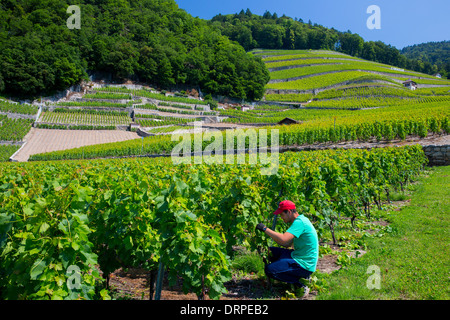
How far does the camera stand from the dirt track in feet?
123

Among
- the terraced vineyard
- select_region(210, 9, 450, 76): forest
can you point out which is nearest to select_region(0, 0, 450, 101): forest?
the terraced vineyard

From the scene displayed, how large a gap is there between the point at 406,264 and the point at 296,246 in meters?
2.32

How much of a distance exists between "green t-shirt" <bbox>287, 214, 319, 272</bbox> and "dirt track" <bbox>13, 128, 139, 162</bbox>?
37.6m

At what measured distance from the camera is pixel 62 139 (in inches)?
1672

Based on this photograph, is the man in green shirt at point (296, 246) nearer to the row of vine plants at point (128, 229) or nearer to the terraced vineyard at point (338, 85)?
the row of vine plants at point (128, 229)

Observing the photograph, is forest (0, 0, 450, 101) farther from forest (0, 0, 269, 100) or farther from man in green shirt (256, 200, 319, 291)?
man in green shirt (256, 200, 319, 291)

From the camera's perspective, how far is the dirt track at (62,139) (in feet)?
123

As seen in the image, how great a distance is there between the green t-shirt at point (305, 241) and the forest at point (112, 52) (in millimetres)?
70071

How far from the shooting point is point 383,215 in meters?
8.66

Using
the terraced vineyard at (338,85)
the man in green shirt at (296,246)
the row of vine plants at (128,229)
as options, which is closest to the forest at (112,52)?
the terraced vineyard at (338,85)

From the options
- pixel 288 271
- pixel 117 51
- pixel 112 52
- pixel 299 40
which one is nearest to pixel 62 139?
pixel 112 52

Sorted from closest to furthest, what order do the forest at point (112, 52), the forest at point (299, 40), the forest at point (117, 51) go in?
the forest at point (112, 52) < the forest at point (117, 51) < the forest at point (299, 40)

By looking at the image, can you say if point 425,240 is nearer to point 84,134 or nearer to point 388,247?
point 388,247

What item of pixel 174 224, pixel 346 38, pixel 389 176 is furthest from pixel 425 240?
pixel 346 38
